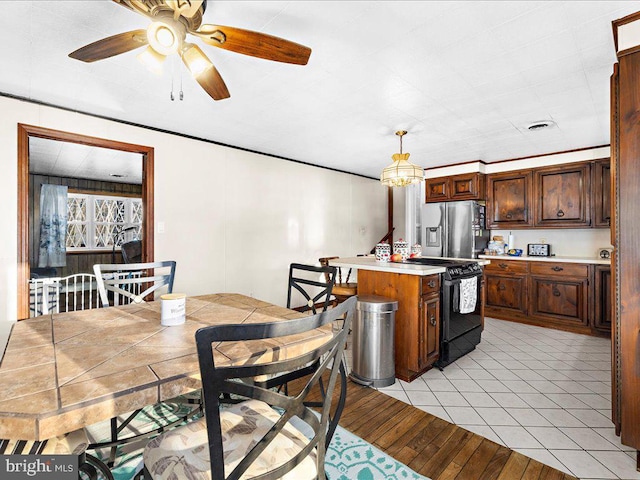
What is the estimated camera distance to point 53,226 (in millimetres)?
6332

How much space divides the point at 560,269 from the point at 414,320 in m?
2.74

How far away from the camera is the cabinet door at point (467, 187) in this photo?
478 centimetres

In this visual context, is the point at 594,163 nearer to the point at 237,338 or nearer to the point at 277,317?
the point at 277,317

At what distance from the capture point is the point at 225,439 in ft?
3.34

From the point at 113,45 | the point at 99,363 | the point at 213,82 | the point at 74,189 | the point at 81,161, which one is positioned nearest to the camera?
the point at 99,363

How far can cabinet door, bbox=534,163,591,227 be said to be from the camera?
4.07 metres

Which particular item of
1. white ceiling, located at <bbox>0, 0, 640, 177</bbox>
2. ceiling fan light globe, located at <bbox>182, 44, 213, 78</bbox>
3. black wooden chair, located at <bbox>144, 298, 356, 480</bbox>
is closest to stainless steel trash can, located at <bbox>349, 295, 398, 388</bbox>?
black wooden chair, located at <bbox>144, 298, 356, 480</bbox>

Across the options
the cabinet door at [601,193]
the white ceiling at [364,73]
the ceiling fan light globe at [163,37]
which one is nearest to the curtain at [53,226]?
the white ceiling at [364,73]

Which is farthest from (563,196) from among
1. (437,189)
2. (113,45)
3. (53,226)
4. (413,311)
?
(53,226)

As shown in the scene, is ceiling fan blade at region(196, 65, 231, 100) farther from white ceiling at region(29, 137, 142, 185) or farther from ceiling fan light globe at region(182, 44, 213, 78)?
white ceiling at region(29, 137, 142, 185)

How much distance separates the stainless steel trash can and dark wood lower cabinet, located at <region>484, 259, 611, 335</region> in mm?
2789

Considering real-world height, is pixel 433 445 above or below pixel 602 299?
below

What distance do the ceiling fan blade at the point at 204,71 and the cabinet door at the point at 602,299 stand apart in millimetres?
4507

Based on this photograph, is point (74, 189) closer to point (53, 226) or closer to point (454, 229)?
point (53, 226)
